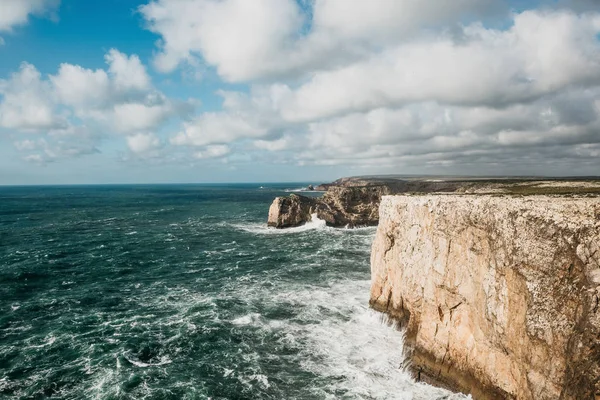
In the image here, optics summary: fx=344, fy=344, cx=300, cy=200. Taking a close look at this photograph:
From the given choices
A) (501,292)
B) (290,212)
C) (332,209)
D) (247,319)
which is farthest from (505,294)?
(332,209)

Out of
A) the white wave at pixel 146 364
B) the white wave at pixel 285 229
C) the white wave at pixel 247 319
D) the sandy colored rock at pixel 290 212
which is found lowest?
the white wave at pixel 146 364

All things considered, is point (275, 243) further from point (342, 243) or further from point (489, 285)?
point (489, 285)

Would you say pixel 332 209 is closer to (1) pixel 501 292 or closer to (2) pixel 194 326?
(2) pixel 194 326

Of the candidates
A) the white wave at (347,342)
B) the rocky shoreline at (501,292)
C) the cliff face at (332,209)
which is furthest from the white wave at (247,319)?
the cliff face at (332,209)

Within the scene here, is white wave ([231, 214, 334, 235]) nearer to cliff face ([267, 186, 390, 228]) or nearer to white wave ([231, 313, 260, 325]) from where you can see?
cliff face ([267, 186, 390, 228])

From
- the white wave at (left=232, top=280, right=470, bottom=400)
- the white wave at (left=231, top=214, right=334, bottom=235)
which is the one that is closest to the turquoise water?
the white wave at (left=232, top=280, right=470, bottom=400)

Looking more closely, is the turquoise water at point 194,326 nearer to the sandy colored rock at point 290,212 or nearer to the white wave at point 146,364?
the white wave at point 146,364

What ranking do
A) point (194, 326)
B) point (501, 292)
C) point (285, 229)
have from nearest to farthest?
1. point (501, 292)
2. point (194, 326)
3. point (285, 229)

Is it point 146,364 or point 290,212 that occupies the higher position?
point 290,212
